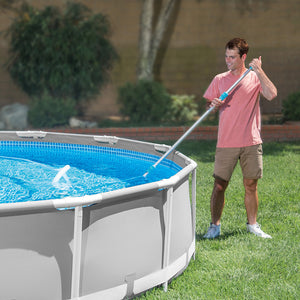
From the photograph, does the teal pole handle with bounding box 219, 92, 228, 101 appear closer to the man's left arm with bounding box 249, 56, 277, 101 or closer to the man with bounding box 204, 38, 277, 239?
the man with bounding box 204, 38, 277, 239

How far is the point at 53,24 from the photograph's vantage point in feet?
39.1

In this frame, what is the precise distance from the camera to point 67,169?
24.8ft

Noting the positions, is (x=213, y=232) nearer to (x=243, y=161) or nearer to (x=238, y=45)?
(x=243, y=161)

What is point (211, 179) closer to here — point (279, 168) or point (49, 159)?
point (279, 168)

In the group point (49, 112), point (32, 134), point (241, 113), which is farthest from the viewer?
point (49, 112)

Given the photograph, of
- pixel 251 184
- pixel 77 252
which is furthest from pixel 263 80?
pixel 77 252

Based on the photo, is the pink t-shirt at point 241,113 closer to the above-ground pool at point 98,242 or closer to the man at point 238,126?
the man at point 238,126

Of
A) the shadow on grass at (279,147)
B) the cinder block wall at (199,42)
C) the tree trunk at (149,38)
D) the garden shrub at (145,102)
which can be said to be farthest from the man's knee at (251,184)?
the cinder block wall at (199,42)

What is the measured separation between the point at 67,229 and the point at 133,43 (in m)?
10.6

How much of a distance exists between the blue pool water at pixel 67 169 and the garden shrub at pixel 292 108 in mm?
5476

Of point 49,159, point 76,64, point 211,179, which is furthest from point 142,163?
point 76,64

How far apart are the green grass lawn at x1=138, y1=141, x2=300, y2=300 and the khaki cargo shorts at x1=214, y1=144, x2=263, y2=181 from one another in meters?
0.60

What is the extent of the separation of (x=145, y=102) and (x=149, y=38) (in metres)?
2.02

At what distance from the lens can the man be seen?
484 cm
